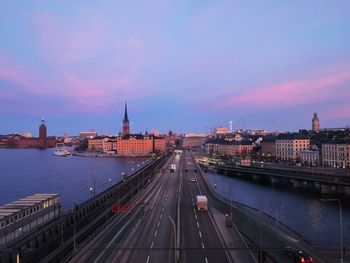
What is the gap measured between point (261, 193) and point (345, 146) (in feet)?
130

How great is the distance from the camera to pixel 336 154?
109125 millimetres

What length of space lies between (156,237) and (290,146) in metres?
121

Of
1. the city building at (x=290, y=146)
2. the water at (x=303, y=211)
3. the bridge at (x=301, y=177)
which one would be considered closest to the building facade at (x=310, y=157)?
the city building at (x=290, y=146)

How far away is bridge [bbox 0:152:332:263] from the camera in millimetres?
25969

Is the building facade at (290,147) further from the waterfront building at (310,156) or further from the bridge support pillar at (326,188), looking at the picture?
the bridge support pillar at (326,188)

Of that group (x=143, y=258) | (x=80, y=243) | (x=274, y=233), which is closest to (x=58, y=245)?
(x=80, y=243)

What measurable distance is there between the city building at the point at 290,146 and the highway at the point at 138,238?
97.9m

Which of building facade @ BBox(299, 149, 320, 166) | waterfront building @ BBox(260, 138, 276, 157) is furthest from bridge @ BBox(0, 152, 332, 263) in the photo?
waterfront building @ BBox(260, 138, 276, 157)

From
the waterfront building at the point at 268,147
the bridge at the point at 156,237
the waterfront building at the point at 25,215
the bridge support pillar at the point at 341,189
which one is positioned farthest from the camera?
the waterfront building at the point at 268,147

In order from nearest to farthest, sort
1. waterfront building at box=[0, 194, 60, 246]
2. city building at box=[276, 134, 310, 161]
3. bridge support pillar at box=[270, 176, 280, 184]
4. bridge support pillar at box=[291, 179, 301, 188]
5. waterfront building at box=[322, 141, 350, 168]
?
waterfront building at box=[0, 194, 60, 246] < bridge support pillar at box=[291, 179, 301, 188] < bridge support pillar at box=[270, 176, 280, 184] < waterfront building at box=[322, 141, 350, 168] < city building at box=[276, 134, 310, 161]

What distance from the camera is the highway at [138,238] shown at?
84.5 feet

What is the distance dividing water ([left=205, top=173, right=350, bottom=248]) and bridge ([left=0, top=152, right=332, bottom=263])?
5.69m

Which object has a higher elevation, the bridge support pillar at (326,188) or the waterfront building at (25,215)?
the waterfront building at (25,215)

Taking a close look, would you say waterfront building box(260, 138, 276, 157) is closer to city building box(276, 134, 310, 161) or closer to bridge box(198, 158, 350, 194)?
city building box(276, 134, 310, 161)
